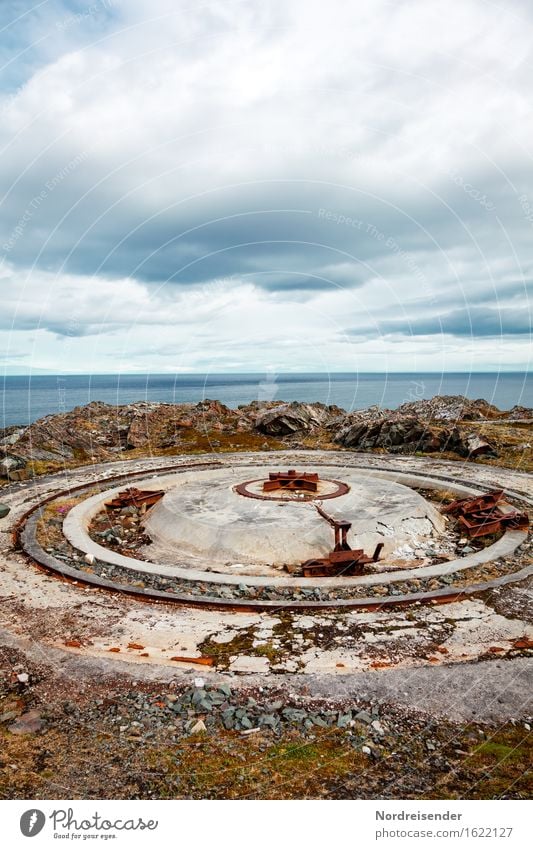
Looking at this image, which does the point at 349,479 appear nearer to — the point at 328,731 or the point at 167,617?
the point at 167,617

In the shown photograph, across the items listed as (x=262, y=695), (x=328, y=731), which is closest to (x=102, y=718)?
(x=262, y=695)

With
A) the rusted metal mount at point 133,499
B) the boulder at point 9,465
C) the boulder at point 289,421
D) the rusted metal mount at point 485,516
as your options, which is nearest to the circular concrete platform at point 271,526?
the rusted metal mount at point 485,516

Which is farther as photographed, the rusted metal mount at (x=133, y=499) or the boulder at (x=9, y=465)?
the boulder at (x=9, y=465)

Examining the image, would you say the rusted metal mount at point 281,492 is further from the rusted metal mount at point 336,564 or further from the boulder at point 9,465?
the boulder at point 9,465

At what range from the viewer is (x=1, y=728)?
643cm

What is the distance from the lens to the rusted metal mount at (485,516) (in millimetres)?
14414

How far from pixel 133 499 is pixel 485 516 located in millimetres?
11184

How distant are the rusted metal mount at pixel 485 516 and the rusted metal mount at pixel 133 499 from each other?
32.0 ft

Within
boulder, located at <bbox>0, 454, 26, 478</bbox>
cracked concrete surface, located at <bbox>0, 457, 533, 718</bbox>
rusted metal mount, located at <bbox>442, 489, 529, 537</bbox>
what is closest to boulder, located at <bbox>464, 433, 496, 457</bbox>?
rusted metal mount, located at <bbox>442, 489, 529, 537</bbox>

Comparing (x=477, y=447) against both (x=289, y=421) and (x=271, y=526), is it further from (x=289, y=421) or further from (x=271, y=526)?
(x=271, y=526)

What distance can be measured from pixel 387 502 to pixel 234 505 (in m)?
4.54

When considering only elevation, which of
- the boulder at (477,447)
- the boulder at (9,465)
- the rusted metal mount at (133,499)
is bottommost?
the boulder at (9,465)

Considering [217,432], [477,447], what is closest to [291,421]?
[217,432]

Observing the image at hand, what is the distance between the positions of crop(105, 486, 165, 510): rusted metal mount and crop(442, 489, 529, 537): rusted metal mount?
9763 mm
